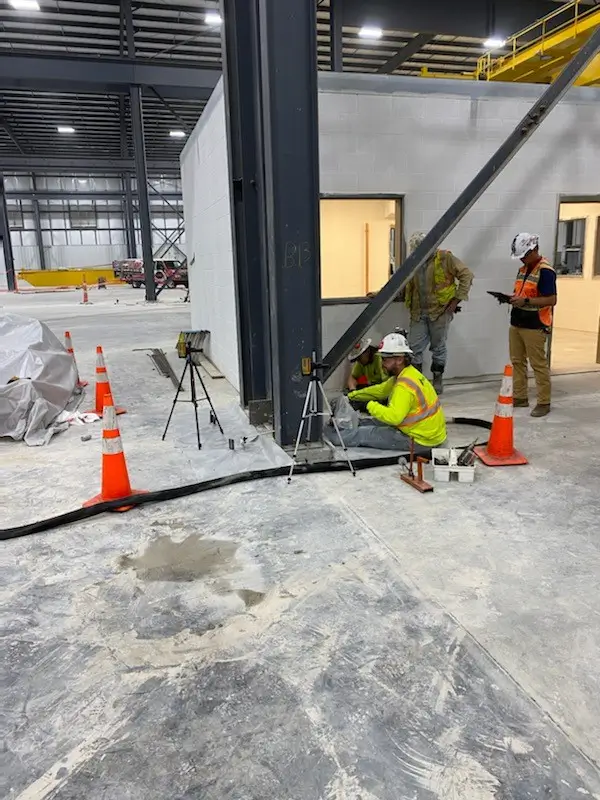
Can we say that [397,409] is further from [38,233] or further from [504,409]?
[38,233]

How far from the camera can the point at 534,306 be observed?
19.0 ft

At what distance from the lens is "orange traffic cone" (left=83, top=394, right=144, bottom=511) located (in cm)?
392

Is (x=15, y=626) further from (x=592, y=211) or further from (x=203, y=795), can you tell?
(x=592, y=211)

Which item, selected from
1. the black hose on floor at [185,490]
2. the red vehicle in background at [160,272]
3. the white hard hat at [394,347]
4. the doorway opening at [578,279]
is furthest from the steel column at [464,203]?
the red vehicle in background at [160,272]

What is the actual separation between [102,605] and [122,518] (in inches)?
39.6

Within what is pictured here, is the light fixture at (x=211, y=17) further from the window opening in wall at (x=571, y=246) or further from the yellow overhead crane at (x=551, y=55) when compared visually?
the window opening in wall at (x=571, y=246)

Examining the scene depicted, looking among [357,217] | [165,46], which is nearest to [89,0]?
[165,46]

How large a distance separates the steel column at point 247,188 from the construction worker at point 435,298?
182 cm

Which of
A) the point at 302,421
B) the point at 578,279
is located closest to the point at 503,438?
the point at 302,421

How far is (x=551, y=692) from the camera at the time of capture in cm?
217

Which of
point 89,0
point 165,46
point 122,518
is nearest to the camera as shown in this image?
point 122,518

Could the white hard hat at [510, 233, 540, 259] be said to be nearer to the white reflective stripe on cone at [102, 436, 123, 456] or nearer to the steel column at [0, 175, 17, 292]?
the white reflective stripe on cone at [102, 436, 123, 456]

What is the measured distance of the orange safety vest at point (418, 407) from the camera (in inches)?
173

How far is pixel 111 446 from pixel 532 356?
4273mm
